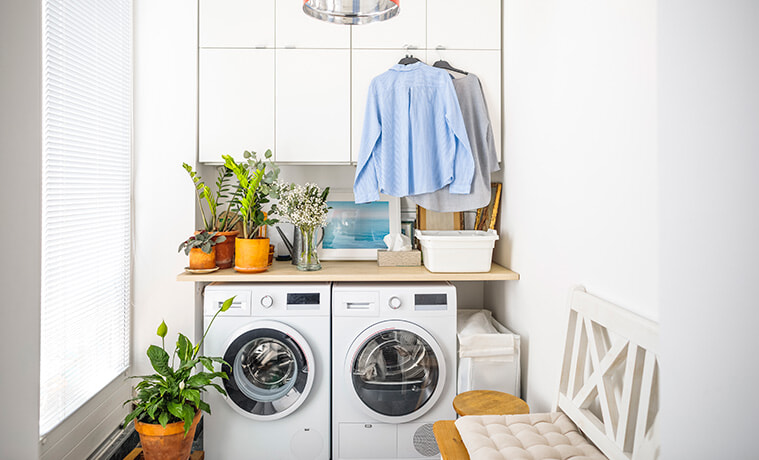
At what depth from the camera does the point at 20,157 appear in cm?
80

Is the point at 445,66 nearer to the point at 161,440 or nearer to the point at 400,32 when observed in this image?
the point at 400,32

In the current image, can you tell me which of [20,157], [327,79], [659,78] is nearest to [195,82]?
[327,79]

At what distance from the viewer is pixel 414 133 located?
236 cm

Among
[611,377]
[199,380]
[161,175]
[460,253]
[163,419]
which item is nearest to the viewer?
[611,377]

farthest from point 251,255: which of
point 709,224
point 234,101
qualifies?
point 709,224

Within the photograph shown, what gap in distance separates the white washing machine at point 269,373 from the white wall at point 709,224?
1.96m

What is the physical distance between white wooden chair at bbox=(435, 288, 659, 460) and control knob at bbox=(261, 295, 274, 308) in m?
1.00

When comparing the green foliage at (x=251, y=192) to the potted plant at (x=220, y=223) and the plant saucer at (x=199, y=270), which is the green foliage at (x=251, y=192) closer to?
the potted plant at (x=220, y=223)

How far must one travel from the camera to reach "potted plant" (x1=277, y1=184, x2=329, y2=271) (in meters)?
2.26

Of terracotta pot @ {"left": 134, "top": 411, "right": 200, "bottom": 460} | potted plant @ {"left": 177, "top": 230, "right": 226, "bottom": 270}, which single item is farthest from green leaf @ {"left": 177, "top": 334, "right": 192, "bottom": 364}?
potted plant @ {"left": 177, "top": 230, "right": 226, "bottom": 270}

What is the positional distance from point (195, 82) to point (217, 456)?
197cm

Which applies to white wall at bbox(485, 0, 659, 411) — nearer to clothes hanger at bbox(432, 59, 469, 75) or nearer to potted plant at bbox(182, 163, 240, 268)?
clothes hanger at bbox(432, 59, 469, 75)

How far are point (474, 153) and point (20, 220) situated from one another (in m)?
2.00

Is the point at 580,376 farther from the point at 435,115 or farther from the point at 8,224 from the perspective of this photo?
the point at 8,224
